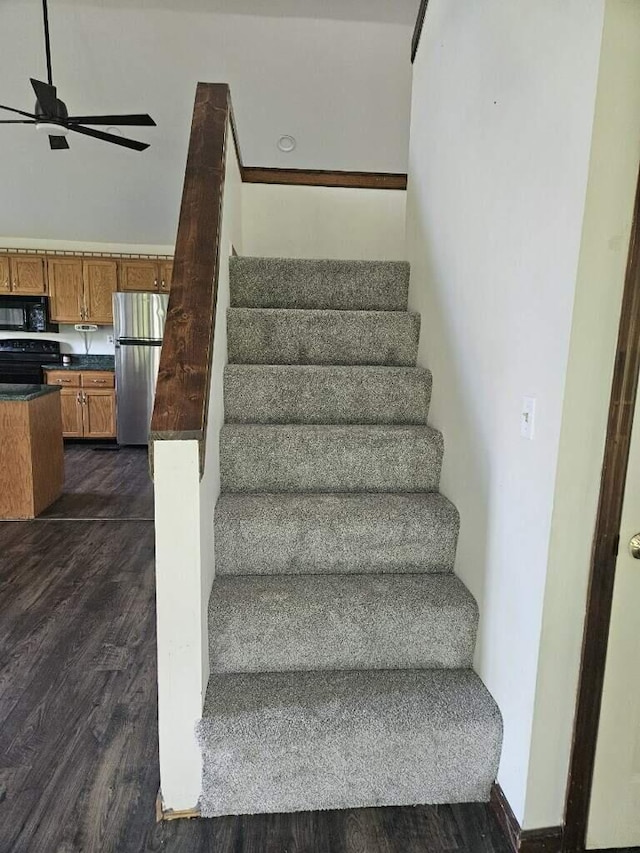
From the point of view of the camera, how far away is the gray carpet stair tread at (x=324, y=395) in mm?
2141

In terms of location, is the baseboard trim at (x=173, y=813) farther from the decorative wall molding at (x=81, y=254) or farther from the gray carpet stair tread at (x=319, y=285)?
the decorative wall molding at (x=81, y=254)

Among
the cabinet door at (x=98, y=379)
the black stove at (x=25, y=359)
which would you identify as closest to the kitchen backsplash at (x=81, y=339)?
the black stove at (x=25, y=359)

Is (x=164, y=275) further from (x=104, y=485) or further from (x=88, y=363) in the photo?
(x=104, y=485)

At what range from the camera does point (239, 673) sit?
1.63 meters

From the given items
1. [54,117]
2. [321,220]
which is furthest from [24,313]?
[321,220]

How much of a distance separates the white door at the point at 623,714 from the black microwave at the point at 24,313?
20.7ft

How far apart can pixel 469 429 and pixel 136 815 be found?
1427 mm

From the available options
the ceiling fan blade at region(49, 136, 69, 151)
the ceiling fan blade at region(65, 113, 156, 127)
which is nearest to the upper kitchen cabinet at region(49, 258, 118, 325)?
the ceiling fan blade at region(49, 136, 69, 151)

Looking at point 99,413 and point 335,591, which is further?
point 99,413

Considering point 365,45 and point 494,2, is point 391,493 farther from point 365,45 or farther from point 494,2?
point 365,45

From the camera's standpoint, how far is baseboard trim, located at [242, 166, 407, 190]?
12.5 feet

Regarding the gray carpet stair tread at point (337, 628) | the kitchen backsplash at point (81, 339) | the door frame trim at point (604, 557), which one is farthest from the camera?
the kitchen backsplash at point (81, 339)

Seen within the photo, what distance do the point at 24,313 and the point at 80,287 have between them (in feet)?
2.20

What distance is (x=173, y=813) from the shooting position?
4.76 feet
